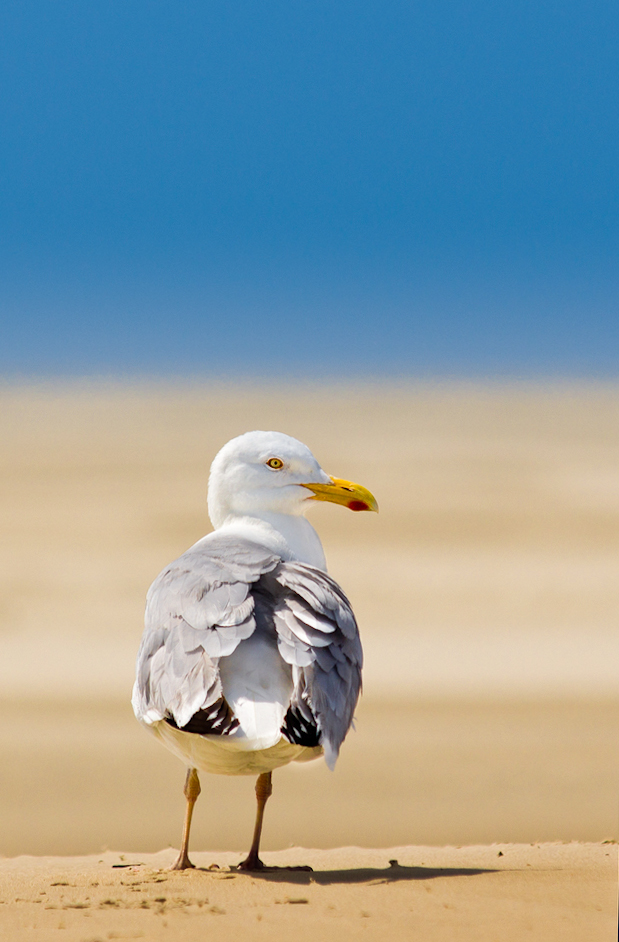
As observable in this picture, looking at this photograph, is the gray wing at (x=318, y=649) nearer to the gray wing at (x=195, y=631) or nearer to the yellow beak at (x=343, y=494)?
the gray wing at (x=195, y=631)

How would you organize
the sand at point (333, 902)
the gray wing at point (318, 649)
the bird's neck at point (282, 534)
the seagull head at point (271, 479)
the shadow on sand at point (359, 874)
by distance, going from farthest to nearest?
the seagull head at point (271, 479) → the bird's neck at point (282, 534) → the shadow on sand at point (359, 874) → the gray wing at point (318, 649) → the sand at point (333, 902)

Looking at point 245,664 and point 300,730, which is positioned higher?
point 245,664

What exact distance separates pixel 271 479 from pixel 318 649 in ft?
5.15

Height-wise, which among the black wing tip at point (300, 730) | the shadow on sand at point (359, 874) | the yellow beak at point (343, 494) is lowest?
the shadow on sand at point (359, 874)

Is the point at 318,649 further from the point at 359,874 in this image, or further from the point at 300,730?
the point at 359,874

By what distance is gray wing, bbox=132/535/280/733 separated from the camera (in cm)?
507

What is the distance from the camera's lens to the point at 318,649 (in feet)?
17.7

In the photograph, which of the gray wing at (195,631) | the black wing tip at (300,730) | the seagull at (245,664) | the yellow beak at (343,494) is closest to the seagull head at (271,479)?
the yellow beak at (343,494)

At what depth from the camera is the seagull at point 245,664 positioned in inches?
198

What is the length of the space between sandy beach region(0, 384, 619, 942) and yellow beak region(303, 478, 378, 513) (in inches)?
75.4

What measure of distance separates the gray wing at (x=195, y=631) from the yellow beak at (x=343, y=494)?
0.85m

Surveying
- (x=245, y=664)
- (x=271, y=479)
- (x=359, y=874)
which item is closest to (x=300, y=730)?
(x=245, y=664)

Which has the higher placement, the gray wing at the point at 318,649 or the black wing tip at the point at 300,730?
the gray wing at the point at 318,649

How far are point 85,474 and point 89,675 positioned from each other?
42.5ft
